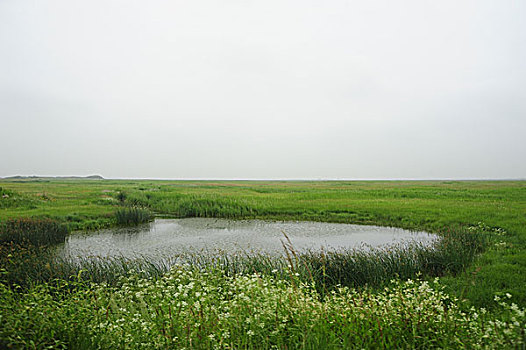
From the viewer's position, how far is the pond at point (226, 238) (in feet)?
48.4

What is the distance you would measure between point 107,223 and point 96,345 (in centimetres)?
2221

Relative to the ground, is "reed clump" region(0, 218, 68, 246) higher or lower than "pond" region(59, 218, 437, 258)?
higher

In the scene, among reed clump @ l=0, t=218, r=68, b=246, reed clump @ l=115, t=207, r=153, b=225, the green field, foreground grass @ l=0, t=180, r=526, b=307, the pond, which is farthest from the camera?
reed clump @ l=115, t=207, r=153, b=225

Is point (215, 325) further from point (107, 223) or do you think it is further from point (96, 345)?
point (107, 223)

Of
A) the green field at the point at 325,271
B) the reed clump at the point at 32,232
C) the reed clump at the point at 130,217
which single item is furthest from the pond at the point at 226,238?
the green field at the point at 325,271

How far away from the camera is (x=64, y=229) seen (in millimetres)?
18844

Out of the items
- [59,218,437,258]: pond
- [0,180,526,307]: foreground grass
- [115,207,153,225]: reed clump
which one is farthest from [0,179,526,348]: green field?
[59,218,437,258]: pond

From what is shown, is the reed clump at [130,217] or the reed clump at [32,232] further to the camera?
the reed clump at [130,217]

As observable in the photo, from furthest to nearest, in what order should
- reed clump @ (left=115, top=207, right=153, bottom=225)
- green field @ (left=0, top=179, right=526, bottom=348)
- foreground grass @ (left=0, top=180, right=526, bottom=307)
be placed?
reed clump @ (left=115, top=207, right=153, bottom=225) → foreground grass @ (left=0, top=180, right=526, bottom=307) → green field @ (left=0, top=179, right=526, bottom=348)

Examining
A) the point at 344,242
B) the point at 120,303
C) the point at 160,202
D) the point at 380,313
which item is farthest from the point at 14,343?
the point at 160,202

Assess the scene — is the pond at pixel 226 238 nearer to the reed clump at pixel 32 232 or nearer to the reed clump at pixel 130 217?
the reed clump at pixel 32 232

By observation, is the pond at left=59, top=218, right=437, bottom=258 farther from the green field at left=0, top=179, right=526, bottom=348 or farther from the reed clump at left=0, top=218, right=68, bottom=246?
the green field at left=0, top=179, right=526, bottom=348

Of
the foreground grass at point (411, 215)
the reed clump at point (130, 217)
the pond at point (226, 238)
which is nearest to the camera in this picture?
the foreground grass at point (411, 215)

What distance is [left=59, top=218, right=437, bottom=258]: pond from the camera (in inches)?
581
